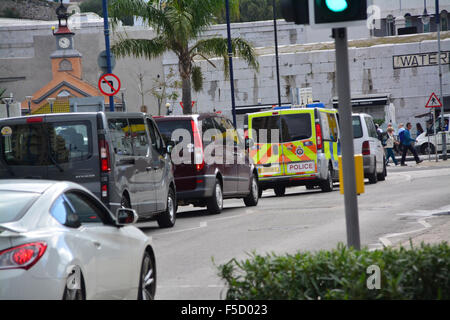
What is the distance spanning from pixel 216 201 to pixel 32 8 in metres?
122

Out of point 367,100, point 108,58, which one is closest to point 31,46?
point 367,100

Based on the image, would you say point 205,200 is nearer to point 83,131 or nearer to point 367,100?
point 83,131

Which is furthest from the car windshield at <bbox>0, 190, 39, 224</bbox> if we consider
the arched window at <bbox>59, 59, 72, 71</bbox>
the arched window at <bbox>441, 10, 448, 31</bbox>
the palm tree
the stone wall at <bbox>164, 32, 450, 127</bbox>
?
the arched window at <bbox>59, 59, 72, 71</bbox>

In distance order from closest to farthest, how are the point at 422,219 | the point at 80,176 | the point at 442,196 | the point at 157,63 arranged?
the point at 80,176 → the point at 422,219 → the point at 442,196 → the point at 157,63

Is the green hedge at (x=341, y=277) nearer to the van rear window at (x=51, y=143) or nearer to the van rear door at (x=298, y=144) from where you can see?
the van rear window at (x=51, y=143)

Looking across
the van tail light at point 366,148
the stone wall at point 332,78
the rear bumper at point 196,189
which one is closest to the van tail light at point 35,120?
the rear bumper at point 196,189

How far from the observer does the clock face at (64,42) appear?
8994cm

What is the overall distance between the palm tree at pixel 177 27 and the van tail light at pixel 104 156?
19.4 m

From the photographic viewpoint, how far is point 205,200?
63.3 feet

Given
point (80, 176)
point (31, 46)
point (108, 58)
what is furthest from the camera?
point (31, 46)

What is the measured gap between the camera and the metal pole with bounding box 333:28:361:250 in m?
6.65

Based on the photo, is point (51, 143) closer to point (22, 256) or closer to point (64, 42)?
point (22, 256)

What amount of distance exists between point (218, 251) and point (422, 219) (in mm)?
4761

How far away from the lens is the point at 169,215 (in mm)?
17047
